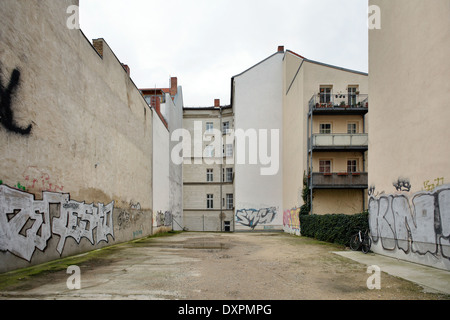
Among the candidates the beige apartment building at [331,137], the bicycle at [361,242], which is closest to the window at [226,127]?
the beige apartment building at [331,137]

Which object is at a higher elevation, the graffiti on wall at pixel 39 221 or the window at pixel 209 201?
the graffiti on wall at pixel 39 221

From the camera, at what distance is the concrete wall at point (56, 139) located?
7.57 meters

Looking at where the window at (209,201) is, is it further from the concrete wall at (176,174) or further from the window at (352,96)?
the window at (352,96)

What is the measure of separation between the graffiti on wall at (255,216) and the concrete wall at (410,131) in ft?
60.4

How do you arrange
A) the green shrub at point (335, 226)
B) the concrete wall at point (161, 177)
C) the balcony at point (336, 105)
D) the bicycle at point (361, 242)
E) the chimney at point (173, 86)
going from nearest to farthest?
1. the bicycle at point (361, 242)
2. the green shrub at point (335, 226)
3. the balcony at point (336, 105)
4. the concrete wall at point (161, 177)
5. the chimney at point (173, 86)

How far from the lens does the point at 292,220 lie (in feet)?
84.0

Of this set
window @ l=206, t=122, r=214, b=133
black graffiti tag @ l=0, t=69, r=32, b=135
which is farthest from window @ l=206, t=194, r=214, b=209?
black graffiti tag @ l=0, t=69, r=32, b=135

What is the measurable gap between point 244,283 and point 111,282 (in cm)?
269

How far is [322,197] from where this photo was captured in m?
22.5

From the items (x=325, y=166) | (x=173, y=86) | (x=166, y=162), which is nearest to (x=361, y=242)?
(x=325, y=166)

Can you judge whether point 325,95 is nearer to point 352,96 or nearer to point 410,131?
point 352,96

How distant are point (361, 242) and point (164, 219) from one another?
17.9 metres
